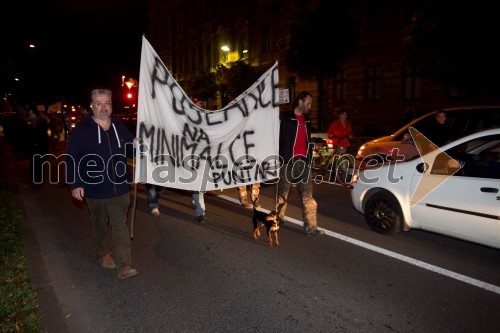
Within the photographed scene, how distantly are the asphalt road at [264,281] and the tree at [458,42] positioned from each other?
764 centimetres

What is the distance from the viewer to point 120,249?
15.1 feet

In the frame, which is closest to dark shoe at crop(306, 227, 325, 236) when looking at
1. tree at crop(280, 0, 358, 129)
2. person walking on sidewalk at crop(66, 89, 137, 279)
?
person walking on sidewalk at crop(66, 89, 137, 279)

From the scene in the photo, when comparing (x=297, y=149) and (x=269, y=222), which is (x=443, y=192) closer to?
(x=297, y=149)

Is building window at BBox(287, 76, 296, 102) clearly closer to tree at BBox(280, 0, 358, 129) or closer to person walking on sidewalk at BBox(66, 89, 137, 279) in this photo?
tree at BBox(280, 0, 358, 129)

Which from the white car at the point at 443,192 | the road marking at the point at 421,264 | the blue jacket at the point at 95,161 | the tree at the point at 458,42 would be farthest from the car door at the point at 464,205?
the tree at the point at 458,42

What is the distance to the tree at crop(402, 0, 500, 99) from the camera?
11.4 m

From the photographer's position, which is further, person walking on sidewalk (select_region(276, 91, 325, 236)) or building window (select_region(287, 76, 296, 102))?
building window (select_region(287, 76, 296, 102))

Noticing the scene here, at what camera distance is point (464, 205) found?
4.89 m

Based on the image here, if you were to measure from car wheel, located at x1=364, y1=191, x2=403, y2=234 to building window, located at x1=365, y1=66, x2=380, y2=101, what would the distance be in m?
18.1

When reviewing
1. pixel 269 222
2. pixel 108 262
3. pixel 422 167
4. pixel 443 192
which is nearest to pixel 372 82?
pixel 422 167

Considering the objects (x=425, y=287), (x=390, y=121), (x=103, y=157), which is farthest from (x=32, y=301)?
(x=390, y=121)

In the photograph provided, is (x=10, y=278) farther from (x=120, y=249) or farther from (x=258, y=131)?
(x=258, y=131)

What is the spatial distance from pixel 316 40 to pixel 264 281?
53.4 ft

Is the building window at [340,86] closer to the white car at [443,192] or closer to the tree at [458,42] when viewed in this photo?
the tree at [458,42]
